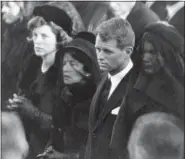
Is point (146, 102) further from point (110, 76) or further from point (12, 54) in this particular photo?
point (12, 54)

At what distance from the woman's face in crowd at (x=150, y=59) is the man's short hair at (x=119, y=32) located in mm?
135

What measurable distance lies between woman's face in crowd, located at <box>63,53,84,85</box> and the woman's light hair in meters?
0.18

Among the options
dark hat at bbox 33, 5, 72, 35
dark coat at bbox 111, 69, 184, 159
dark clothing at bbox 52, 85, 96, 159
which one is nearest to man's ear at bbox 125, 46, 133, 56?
dark coat at bbox 111, 69, 184, 159

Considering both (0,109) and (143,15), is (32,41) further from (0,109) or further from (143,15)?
(143,15)

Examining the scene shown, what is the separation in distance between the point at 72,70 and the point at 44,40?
524 millimetres

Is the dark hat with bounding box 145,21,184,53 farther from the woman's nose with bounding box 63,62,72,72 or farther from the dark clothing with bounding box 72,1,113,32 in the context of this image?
the woman's nose with bounding box 63,62,72,72

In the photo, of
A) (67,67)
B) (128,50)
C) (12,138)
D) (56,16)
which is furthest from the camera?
(12,138)

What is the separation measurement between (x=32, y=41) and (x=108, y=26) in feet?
3.44

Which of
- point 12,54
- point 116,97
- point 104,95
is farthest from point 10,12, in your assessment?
point 116,97

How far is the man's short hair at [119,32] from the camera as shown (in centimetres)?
375

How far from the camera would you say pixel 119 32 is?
3766 millimetres

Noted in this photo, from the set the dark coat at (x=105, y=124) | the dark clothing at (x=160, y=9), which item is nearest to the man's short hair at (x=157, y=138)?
the dark coat at (x=105, y=124)

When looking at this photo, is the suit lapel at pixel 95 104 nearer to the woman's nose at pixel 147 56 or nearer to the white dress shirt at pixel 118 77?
the white dress shirt at pixel 118 77

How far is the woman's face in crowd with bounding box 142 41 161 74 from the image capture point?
12.0 feet
